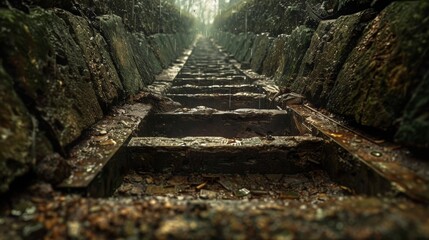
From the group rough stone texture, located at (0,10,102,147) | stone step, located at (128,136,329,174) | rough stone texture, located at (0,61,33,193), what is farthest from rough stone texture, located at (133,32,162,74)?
rough stone texture, located at (0,61,33,193)

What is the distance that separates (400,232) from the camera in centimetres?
107

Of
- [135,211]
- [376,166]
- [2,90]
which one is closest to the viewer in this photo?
[135,211]

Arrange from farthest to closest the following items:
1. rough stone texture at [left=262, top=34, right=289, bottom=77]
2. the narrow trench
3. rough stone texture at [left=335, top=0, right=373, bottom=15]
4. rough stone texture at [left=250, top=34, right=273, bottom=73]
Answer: rough stone texture at [left=250, top=34, right=273, bottom=73] < rough stone texture at [left=262, top=34, right=289, bottom=77] < rough stone texture at [left=335, top=0, right=373, bottom=15] < the narrow trench

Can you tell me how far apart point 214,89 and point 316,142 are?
261 centimetres

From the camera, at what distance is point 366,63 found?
2.38 metres

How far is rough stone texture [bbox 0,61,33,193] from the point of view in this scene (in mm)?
1391

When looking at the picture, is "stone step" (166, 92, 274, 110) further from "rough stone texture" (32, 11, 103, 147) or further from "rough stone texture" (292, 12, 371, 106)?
"rough stone texture" (32, 11, 103, 147)

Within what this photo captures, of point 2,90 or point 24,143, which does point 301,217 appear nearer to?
point 24,143

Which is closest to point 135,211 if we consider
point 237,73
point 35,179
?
point 35,179

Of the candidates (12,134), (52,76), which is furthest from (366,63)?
(12,134)

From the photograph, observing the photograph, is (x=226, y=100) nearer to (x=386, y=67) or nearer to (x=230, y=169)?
(x=230, y=169)

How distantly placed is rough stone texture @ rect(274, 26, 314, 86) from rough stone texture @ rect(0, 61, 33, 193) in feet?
11.3

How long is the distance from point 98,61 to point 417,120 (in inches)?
106

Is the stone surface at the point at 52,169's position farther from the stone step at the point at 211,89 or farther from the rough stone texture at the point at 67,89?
the stone step at the point at 211,89
